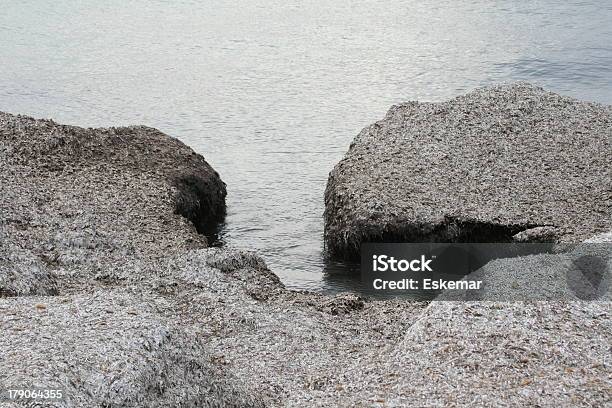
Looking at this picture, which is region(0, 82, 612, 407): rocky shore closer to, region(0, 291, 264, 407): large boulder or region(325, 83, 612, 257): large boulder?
region(0, 291, 264, 407): large boulder

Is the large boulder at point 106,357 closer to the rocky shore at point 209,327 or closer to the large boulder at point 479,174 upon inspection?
the rocky shore at point 209,327

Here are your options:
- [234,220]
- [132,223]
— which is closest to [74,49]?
[234,220]

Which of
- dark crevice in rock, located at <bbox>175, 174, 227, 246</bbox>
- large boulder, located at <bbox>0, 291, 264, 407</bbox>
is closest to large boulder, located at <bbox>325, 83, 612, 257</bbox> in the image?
dark crevice in rock, located at <bbox>175, 174, 227, 246</bbox>

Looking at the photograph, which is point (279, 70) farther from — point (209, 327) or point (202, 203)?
point (209, 327)

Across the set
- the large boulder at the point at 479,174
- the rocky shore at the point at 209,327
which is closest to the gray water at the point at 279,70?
the large boulder at the point at 479,174

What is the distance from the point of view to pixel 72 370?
5184 millimetres

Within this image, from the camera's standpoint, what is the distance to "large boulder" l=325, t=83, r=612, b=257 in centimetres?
930

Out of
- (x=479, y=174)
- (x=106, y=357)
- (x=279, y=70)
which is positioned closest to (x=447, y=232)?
(x=479, y=174)

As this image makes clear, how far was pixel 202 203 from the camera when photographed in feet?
35.3

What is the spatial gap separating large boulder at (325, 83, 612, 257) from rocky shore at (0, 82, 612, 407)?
0.18 metres

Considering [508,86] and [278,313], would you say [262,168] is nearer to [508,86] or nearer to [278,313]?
[508,86]

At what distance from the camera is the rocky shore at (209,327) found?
5527 millimetres

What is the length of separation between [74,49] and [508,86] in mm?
9791

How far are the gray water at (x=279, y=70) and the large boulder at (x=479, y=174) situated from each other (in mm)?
693
